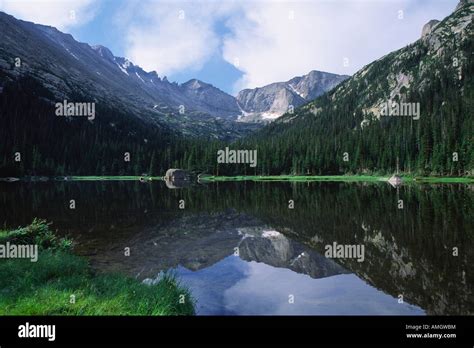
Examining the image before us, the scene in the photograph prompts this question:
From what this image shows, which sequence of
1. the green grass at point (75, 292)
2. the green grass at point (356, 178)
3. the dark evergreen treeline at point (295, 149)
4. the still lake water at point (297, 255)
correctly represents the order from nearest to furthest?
the green grass at point (75, 292) < the still lake water at point (297, 255) < the green grass at point (356, 178) < the dark evergreen treeline at point (295, 149)

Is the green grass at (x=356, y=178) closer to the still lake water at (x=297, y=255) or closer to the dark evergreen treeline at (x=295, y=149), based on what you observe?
the dark evergreen treeline at (x=295, y=149)

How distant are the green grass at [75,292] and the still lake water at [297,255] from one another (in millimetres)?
1687

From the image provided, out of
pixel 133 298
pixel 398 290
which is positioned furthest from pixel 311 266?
pixel 133 298

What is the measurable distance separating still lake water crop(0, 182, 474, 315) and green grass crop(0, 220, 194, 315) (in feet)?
5.54

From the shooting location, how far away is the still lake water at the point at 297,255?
567 inches

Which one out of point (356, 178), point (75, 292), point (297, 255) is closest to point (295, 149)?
point (356, 178)

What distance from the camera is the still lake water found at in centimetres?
1440

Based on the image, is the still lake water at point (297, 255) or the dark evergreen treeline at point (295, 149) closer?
the still lake water at point (297, 255)

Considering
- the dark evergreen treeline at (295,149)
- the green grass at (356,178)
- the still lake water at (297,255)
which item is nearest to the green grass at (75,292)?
the still lake water at (297,255)

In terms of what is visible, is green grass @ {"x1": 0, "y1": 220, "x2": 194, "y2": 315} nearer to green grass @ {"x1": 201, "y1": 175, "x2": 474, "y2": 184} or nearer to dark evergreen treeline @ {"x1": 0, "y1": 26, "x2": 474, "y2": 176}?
green grass @ {"x1": 201, "y1": 175, "x2": 474, "y2": 184}

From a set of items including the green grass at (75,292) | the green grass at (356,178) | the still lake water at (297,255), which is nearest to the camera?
the green grass at (75,292)

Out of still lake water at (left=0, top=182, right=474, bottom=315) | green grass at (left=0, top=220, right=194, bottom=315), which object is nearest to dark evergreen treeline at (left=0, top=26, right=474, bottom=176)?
still lake water at (left=0, top=182, right=474, bottom=315)

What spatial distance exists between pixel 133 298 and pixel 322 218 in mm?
24718
